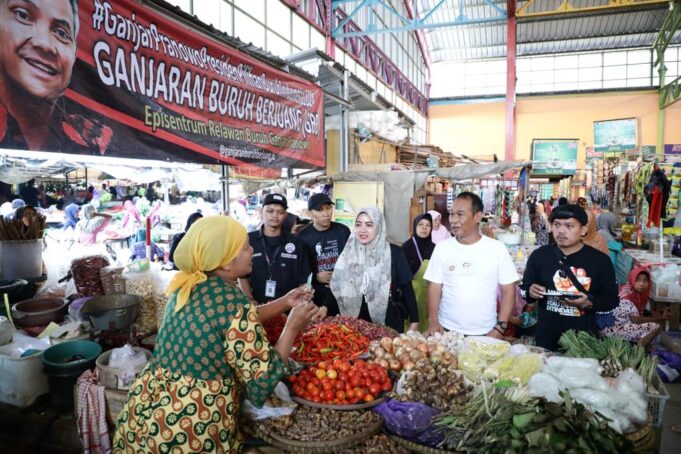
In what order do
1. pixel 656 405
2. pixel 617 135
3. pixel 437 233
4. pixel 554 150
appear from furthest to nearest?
1. pixel 554 150
2. pixel 617 135
3. pixel 437 233
4. pixel 656 405

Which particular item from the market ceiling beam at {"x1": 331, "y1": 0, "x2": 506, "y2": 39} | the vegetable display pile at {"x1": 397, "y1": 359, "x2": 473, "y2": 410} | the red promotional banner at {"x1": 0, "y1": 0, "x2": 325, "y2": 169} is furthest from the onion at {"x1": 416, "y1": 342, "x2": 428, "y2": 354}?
the market ceiling beam at {"x1": 331, "y1": 0, "x2": 506, "y2": 39}

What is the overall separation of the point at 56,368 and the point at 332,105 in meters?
6.54

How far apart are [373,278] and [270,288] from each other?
0.90 m

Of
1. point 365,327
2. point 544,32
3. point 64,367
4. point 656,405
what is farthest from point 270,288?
point 544,32

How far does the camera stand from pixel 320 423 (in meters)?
2.01

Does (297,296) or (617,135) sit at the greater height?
(617,135)

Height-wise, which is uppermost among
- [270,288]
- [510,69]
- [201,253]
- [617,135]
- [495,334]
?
[510,69]

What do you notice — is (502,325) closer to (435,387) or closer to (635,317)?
→ (435,387)

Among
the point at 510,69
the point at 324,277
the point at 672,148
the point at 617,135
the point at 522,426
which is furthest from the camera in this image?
the point at 672,148

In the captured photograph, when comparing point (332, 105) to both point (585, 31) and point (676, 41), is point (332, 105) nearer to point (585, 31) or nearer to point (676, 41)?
point (585, 31)

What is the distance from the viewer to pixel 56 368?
8.93ft

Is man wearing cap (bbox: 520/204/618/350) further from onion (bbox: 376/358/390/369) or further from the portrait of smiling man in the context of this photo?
the portrait of smiling man

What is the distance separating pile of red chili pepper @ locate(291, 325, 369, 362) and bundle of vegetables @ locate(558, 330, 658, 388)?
3.97ft

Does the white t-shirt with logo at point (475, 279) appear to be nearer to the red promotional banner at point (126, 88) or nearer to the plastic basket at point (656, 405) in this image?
the plastic basket at point (656, 405)
